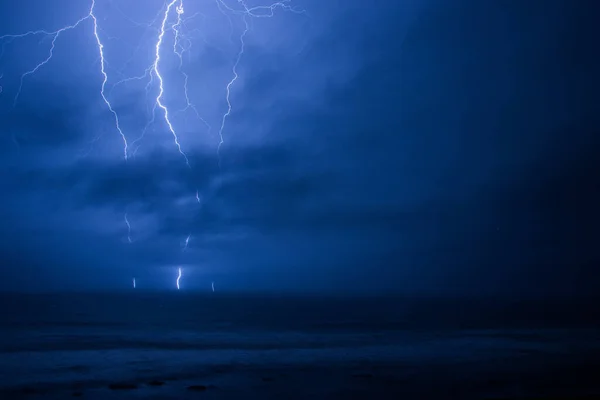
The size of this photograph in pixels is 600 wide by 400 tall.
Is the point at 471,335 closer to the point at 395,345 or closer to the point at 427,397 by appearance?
the point at 395,345

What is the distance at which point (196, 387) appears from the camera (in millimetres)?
14094

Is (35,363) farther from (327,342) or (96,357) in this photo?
(327,342)

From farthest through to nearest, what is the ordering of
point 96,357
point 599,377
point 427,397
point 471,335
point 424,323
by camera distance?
point 424,323
point 471,335
point 96,357
point 599,377
point 427,397

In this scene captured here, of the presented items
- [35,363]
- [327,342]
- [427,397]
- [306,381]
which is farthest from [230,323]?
[427,397]

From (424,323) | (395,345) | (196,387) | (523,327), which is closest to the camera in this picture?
(196,387)

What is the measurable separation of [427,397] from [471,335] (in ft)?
45.5

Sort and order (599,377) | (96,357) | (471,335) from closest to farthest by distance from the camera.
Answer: (599,377) → (96,357) → (471,335)

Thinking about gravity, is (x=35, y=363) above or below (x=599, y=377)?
above

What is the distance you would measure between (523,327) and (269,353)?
16.9 meters

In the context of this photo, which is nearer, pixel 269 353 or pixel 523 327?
pixel 269 353

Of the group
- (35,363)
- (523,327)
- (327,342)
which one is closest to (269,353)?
(327,342)

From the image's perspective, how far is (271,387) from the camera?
14172 millimetres

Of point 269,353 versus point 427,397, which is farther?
point 269,353

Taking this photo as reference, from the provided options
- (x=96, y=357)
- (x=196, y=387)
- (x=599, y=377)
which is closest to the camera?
(x=196, y=387)
